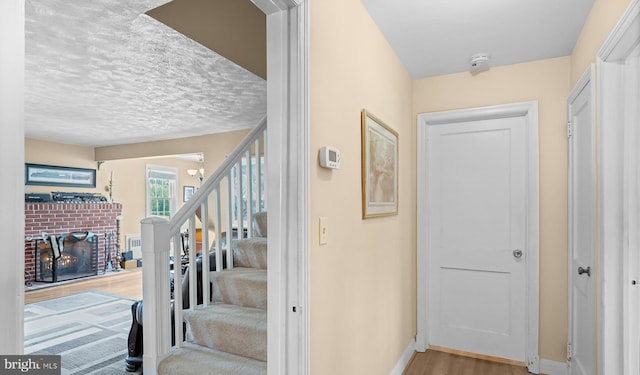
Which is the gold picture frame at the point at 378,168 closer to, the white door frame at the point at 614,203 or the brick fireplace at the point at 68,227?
the white door frame at the point at 614,203

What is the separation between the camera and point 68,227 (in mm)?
6258

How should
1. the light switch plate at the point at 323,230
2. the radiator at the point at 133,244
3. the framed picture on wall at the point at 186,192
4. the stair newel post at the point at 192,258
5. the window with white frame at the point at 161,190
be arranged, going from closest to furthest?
Answer: the light switch plate at the point at 323,230 → the stair newel post at the point at 192,258 → the radiator at the point at 133,244 → the window with white frame at the point at 161,190 → the framed picture on wall at the point at 186,192

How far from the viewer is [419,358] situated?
2.97 meters

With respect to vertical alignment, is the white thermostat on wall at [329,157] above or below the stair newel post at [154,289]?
above

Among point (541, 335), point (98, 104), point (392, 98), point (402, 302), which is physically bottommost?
point (541, 335)

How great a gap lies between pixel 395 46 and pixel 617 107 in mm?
1364

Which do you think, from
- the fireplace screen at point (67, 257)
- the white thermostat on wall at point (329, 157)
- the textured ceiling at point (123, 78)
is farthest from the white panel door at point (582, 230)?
the fireplace screen at point (67, 257)

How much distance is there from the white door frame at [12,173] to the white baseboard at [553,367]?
3.29 meters

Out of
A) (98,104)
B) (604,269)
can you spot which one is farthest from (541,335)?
(98,104)

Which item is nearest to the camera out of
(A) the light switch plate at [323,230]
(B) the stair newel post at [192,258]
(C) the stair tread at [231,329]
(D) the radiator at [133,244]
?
(A) the light switch plate at [323,230]

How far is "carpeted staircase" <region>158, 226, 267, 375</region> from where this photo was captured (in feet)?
6.63

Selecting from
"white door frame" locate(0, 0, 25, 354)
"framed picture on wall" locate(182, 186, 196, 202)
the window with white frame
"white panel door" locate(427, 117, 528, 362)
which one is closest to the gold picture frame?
"white panel door" locate(427, 117, 528, 362)

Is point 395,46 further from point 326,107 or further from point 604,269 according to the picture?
point 604,269

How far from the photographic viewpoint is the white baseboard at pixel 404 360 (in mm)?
2590
